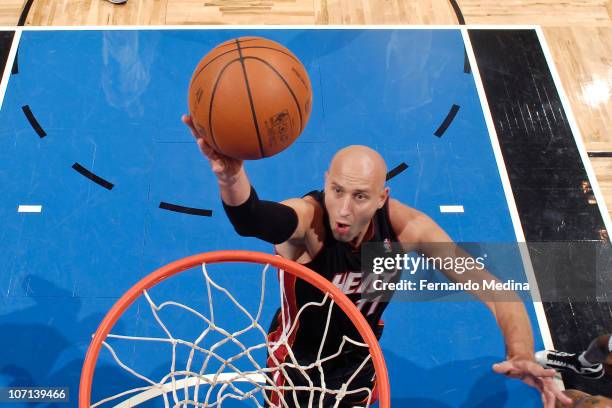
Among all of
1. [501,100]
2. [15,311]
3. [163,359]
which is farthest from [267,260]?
[501,100]

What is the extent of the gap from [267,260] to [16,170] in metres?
2.64

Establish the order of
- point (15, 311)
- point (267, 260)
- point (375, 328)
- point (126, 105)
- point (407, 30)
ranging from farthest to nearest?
point (407, 30) → point (126, 105) → point (15, 311) → point (375, 328) → point (267, 260)

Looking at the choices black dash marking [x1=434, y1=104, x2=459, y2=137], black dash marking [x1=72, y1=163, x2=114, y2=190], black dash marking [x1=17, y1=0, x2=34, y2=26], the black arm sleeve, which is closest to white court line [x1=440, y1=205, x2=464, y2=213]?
black dash marking [x1=434, y1=104, x2=459, y2=137]

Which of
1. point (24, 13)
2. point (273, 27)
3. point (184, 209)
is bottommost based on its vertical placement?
point (184, 209)

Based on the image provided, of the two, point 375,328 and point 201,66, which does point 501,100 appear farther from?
point 201,66

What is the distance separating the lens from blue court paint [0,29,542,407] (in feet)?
13.4

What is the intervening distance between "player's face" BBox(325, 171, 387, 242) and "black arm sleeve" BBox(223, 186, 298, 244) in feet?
0.97

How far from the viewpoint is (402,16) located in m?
5.77

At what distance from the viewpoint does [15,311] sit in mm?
4102

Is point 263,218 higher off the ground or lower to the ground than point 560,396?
higher

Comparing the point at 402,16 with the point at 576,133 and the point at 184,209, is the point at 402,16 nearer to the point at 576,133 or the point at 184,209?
the point at 576,133

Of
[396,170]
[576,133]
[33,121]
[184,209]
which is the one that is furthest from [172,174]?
[576,133]

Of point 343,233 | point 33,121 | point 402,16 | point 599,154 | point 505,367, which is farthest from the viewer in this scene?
point 402,16

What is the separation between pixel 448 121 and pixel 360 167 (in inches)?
73.2
